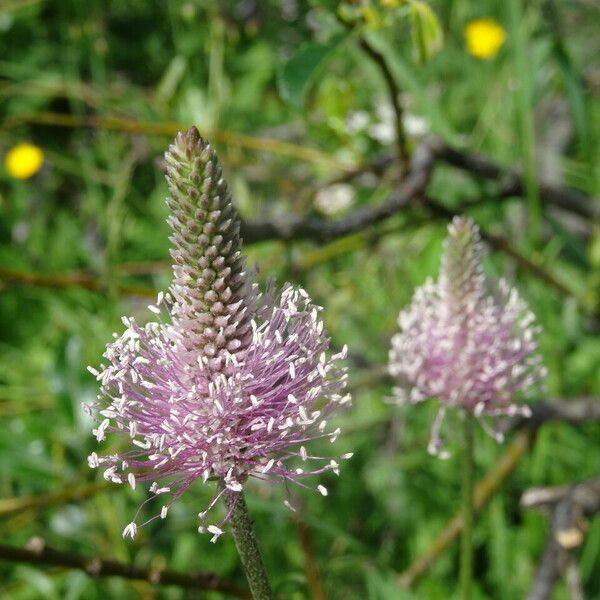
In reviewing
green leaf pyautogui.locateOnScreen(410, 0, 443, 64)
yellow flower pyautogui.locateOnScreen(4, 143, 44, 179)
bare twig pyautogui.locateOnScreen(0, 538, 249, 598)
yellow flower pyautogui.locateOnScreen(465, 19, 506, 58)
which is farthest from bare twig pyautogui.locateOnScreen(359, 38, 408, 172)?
yellow flower pyautogui.locateOnScreen(4, 143, 44, 179)

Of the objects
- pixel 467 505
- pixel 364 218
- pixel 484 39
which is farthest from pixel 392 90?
pixel 484 39

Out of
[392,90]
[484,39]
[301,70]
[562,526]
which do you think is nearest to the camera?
[301,70]

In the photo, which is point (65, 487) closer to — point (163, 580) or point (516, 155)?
point (163, 580)

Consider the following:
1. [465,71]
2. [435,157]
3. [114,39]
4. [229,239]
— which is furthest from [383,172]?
[114,39]

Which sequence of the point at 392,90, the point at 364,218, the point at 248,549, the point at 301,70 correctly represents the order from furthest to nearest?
the point at 364,218 < the point at 392,90 < the point at 301,70 < the point at 248,549

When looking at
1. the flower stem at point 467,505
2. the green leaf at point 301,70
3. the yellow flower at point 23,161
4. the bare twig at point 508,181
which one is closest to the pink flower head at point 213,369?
the flower stem at point 467,505

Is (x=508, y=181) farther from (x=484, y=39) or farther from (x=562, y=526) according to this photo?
(x=484, y=39)
